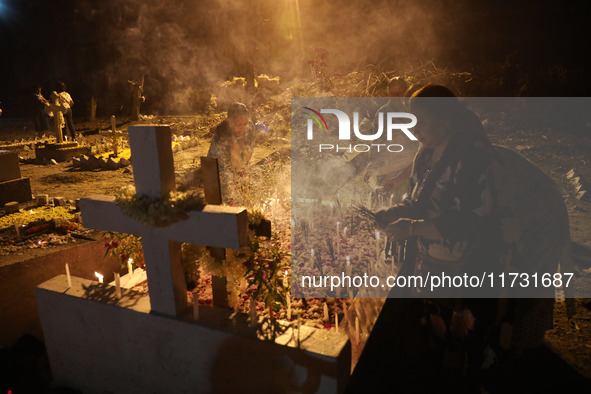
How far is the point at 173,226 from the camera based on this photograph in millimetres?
3127

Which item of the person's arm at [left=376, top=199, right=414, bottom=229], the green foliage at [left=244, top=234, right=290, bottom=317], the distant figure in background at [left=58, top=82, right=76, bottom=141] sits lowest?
the green foliage at [left=244, top=234, right=290, bottom=317]

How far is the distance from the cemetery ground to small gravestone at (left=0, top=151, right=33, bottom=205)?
0.92 m

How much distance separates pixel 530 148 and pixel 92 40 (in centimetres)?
2789

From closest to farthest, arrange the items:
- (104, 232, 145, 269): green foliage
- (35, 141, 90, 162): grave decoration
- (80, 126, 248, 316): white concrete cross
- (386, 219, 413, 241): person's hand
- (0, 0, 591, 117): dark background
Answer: (80, 126, 248, 316): white concrete cross, (386, 219, 413, 241): person's hand, (104, 232, 145, 269): green foliage, (35, 141, 90, 162): grave decoration, (0, 0, 591, 117): dark background

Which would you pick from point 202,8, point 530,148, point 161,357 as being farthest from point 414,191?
point 202,8

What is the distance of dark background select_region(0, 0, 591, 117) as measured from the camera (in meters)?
13.2

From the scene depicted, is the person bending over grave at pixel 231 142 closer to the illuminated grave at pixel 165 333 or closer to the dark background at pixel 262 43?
the illuminated grave at pixel 165 333

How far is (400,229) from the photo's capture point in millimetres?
3346

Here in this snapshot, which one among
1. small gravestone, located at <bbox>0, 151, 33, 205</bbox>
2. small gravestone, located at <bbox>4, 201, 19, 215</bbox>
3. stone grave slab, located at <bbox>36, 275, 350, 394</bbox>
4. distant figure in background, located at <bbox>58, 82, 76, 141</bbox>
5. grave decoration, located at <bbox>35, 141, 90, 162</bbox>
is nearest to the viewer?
stone grave slab, located at <bbox>36, 275, 350, 394</bbox>

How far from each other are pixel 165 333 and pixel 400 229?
2.20 m

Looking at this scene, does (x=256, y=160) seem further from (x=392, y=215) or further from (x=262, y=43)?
(x=262, y=43)

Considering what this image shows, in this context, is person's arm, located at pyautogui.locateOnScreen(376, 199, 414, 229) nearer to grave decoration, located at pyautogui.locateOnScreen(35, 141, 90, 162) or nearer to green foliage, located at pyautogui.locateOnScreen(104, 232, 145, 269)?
green foliage, located at pyautogui.locateOnScreen(104, 232, 145, 269)

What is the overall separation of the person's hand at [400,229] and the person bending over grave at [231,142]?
422 cm

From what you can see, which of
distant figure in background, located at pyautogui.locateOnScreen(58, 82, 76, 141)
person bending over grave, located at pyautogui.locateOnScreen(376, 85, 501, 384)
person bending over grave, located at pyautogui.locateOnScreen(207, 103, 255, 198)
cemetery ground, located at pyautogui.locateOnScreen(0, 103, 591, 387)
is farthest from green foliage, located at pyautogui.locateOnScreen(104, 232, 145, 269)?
distant figure in background, located at pyautogui.locateOnScreen(58, 82, 76, 141)
